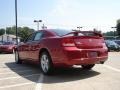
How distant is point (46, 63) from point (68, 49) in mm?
1351

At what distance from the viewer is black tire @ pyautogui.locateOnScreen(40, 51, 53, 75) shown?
9.04 metres

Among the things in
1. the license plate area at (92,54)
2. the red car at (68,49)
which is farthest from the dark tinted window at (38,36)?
the license plate area at (92,54)

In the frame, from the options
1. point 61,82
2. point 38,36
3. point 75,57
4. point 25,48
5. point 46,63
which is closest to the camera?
point 61,82

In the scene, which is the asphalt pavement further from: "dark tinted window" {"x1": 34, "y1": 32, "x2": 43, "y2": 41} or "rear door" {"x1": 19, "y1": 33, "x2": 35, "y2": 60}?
"rear door" {"x1": 19, "y1": 33, "x2": 35, "y2": 60}

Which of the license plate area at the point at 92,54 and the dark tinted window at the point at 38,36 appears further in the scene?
the dark tinted window at the point at 38,36

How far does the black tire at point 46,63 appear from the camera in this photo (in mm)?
9039

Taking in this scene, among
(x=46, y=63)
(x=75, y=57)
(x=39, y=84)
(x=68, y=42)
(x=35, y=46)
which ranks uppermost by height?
(x=68, y=42)

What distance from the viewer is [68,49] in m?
8.23

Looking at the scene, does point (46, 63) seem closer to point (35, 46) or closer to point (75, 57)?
point (35, 46)

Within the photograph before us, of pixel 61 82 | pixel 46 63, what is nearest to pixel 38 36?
pixel 46 63

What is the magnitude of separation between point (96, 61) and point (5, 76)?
2999mm

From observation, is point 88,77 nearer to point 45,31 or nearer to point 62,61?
point 62,61

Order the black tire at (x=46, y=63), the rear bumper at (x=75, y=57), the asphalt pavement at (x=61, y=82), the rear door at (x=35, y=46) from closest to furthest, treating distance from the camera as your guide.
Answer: the asphalt pavement at (x=61, y=82), the rear bumper at (x=75, y=57), the black tire at (x=46, y=63), the rear door at (x=35, y=46)

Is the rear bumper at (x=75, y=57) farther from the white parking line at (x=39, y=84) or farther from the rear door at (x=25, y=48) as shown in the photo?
the rear door at (x=25, y=48)
